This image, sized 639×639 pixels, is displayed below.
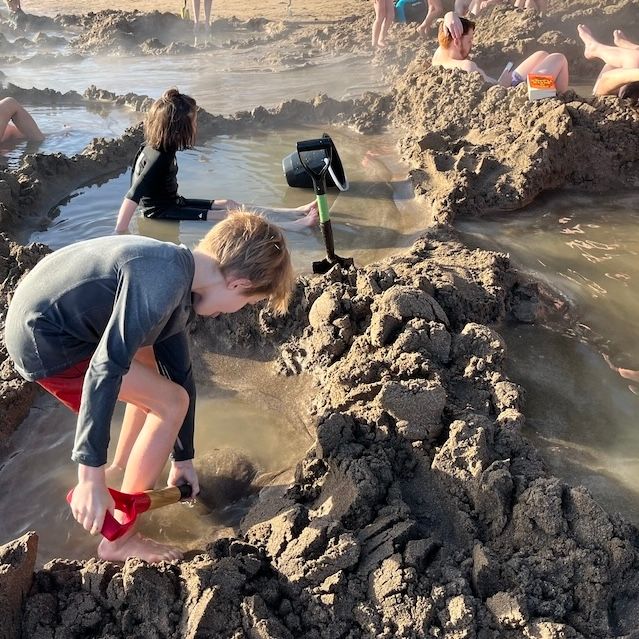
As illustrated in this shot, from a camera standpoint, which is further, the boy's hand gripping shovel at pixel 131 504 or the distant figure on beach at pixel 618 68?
the distant figure on beach at pixel 618 68

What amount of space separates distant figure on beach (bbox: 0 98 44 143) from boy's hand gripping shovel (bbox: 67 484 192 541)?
4.96 meters

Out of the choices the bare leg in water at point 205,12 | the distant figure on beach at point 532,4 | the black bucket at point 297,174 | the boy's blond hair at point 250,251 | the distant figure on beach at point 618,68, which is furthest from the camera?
the bare leg in water at point 205,12

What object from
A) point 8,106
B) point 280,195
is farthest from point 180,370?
point 8,106

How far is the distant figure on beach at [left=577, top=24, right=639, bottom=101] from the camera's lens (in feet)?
16.5

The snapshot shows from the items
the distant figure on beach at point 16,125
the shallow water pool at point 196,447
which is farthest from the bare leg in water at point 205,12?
A: the shallow water pool at point 196,447

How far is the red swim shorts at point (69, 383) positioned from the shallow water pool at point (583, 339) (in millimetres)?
1775

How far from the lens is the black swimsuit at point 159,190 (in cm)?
412

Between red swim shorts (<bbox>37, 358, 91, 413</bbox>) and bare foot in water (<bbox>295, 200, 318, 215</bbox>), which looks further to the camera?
bare foot in water (<bbox>295, 200, 318, 215</bbox>)

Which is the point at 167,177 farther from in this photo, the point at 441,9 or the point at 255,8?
the point at 255,8

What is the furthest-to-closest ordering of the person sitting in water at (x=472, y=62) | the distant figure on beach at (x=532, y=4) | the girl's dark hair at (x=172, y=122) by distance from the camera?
1. the distant figure on beach at (x=532, y=4)
2. the person sitting in water at (x=472, y=62)
3. the girl's dark hair at (x=172, y=122)

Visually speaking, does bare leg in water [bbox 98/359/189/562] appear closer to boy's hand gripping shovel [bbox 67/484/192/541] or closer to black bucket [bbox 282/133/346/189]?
boy's hand gripping shovel [bbox 67/484/192/541]

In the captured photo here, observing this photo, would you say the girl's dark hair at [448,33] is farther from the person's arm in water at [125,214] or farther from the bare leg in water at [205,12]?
the bare leg in water at [205,12]

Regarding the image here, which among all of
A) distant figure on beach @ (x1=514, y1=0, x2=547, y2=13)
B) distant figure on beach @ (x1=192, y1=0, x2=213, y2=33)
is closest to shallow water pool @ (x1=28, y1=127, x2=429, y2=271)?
distant figure on beach @ (x1=514, y1=0, x2=547, y2=13)

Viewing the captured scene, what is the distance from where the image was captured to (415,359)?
2.63 metres
